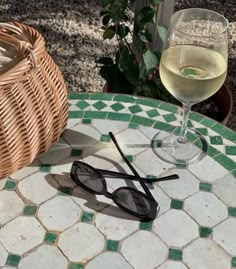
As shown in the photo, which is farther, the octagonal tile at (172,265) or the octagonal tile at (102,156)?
the octagonal tile at (102,156)

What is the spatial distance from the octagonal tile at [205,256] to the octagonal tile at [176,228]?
0.05 ft

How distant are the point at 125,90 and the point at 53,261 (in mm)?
1035

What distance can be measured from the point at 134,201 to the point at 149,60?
865 mm

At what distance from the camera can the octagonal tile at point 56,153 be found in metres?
1.12

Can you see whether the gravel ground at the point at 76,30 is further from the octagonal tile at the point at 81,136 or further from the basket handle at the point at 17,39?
the basket handle at the point at 17,39

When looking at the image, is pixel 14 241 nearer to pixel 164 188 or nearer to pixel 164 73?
pixel 164 188

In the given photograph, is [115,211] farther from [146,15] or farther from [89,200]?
[146,15]

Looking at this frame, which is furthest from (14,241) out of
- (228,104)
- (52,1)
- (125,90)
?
(52,1)

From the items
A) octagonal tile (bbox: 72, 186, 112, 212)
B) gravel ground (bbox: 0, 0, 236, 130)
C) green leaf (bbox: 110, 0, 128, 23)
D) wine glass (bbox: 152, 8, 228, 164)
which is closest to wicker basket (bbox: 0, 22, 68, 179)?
octagonal tile (bbox: 72, 186, 112, 212)

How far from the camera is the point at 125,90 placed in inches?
75.1

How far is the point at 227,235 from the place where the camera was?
3.25 ft

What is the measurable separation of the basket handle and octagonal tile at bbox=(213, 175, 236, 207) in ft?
1.30

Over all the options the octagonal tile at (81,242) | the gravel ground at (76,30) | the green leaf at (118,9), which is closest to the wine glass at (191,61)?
the octagonal tile at (81,242)

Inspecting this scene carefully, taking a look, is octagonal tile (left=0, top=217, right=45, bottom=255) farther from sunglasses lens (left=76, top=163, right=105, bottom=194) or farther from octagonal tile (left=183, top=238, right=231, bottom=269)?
octagonal tile (left=183, top=238, right=231, bottom=269)
